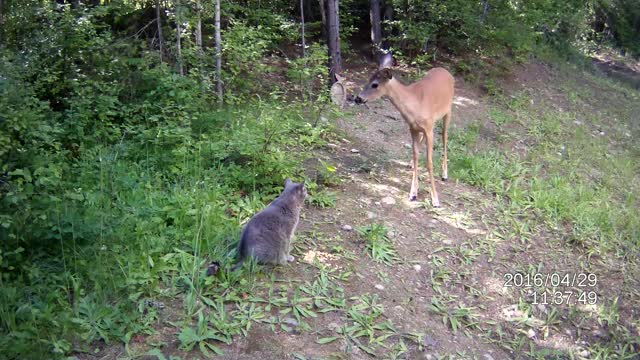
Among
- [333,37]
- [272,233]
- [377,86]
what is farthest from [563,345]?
[333,37]

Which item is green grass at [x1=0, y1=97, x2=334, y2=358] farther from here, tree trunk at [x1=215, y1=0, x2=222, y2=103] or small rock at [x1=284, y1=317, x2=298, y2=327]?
tree trunk at [x1=215, y1=0, x2=222, y2=103]

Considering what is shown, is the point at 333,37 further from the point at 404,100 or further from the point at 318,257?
the point at 318,257

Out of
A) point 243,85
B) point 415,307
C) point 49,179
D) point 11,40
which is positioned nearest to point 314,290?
point 415,307

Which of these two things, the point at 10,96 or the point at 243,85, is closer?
the point at 10,96

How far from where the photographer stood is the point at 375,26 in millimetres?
10523

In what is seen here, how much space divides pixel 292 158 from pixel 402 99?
1.42 m

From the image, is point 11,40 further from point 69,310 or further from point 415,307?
point 415,307

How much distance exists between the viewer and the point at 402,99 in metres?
5.78

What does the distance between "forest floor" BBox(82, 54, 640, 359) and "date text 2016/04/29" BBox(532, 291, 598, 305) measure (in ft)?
0.05

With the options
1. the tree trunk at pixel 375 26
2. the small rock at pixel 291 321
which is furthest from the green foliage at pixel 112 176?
the tree trunk at pixel 375 26

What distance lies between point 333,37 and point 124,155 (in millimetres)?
4568

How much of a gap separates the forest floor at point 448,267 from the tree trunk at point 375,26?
2.44 metres

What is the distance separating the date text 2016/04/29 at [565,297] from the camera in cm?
479

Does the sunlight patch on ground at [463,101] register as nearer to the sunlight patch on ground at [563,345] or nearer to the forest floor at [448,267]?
the forest floor at [448,267]
